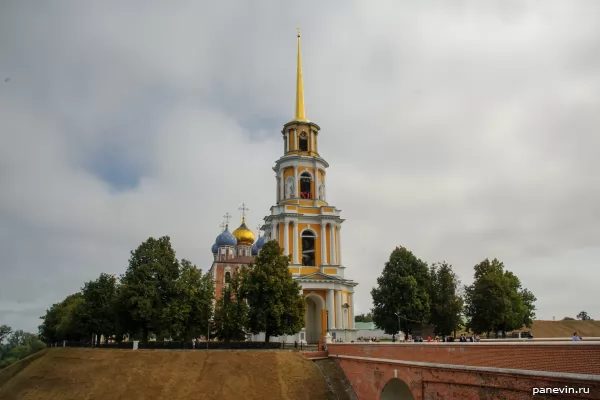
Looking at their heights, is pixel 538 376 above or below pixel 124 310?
below

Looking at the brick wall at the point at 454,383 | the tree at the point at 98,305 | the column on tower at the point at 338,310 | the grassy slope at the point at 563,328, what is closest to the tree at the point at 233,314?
the column on tower at the point at 338,310

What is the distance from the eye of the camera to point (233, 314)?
3594cm

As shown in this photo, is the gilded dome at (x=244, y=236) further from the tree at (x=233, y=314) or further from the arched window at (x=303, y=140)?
the tree at (x=233, y=314)

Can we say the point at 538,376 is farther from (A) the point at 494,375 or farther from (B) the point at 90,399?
(B) the point at 90,399

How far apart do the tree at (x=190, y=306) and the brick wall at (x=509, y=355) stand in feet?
60.7

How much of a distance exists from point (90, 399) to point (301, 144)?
31.4 m

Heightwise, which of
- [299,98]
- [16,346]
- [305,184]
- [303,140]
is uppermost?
[299,98]

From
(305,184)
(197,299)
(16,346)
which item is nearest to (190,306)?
(197,299)

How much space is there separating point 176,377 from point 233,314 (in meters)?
8.34

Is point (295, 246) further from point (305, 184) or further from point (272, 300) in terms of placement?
point (272, 300)

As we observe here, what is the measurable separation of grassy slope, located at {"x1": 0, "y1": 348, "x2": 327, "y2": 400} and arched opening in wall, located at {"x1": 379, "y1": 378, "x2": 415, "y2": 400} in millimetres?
4200

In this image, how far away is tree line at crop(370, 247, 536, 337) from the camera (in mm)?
42219

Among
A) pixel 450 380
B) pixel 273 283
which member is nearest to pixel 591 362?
pixel 450 380

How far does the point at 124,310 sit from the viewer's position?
38.1m
